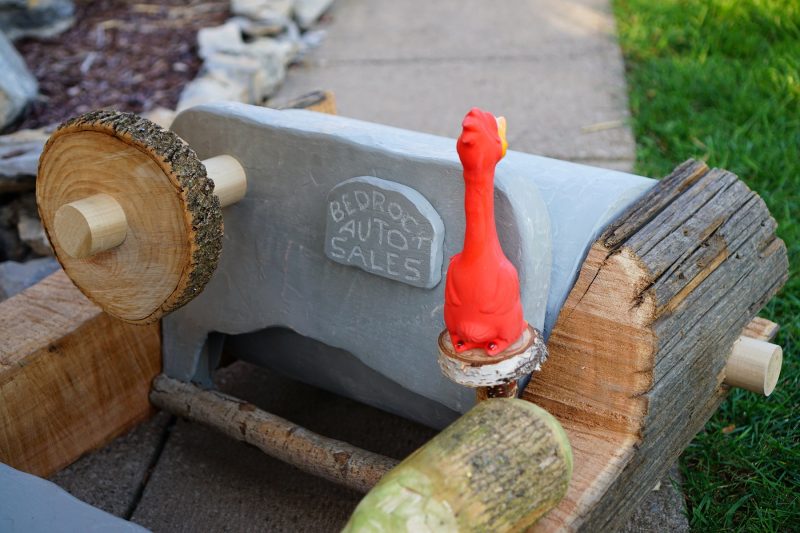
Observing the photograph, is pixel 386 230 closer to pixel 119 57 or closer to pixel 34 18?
pixel 119 57

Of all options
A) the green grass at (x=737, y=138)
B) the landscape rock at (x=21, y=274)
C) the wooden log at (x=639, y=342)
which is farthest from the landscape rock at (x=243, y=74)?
the wooden log at (x=639, y=342)

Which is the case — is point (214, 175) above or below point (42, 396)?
above

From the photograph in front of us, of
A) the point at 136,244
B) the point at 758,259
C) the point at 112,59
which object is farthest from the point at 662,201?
the point at 112,59

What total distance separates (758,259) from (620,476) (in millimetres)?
515

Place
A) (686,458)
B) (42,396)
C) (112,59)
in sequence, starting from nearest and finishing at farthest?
(42,396) → (686,458) → (112,59)

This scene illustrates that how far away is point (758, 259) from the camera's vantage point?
5.07ft

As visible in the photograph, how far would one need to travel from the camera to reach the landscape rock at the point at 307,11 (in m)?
4.32

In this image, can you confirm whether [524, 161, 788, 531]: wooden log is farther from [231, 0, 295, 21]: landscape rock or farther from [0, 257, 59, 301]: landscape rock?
[231, 0, 295, 21]: landscape rock

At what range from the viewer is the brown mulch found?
11.9 ft

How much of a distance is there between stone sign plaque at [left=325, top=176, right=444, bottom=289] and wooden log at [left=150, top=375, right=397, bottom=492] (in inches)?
14.2

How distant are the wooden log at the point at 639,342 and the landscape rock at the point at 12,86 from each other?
97.6 inches

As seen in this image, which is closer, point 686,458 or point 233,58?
point 686,458

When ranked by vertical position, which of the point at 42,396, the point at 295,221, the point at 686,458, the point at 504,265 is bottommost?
the point at 686,458

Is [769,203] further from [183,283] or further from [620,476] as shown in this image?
[183,283]
